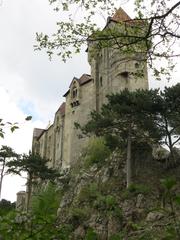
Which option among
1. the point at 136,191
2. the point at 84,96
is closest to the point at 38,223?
the point at 136,191

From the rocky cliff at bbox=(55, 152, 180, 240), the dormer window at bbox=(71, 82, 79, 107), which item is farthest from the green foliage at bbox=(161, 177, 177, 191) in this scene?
the dormer window at bbox=(71, 82, 79, 107)

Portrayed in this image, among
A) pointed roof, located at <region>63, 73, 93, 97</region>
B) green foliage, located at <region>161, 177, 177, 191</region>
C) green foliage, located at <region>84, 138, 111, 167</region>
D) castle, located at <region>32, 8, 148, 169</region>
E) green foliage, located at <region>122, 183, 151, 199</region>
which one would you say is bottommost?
green foliage, located at <region>161, 177, 177, 191</region>

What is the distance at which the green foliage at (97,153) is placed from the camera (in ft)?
135

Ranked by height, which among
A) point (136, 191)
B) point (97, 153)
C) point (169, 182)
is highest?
point (97, 153)

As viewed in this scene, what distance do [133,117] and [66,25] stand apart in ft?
80.8

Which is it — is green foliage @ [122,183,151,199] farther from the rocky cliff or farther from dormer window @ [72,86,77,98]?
dormer window @ [72,86,77,98]

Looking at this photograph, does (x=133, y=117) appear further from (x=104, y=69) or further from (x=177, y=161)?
(x=104, y=69)

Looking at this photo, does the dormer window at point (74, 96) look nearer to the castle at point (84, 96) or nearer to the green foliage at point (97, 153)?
the castle at point (84, 96)

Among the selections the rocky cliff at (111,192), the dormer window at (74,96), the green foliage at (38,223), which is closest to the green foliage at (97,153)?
the rocky cliff at (111,192)

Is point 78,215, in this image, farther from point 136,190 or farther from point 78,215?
point 136,190

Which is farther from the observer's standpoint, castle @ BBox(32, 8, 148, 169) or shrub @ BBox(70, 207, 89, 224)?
castle @ BBox(32, 8, 148, 169)

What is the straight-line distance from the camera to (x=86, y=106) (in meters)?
51.6

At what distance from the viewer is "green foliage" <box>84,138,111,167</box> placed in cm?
4128

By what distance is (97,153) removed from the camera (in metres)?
41.8
